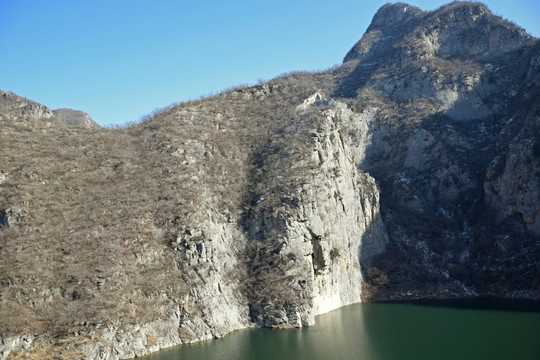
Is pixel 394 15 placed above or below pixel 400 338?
above

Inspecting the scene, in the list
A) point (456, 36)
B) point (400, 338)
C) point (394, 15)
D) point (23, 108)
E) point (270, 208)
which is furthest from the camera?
point (394, 15)

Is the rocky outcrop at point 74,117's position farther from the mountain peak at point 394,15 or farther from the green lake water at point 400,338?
the green lake water at point 400,338

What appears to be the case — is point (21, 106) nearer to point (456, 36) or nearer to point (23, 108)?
point (23, 108)

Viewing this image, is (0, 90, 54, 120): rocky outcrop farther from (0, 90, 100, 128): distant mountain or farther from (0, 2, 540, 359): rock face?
(0, 2, 540, 359): rock face

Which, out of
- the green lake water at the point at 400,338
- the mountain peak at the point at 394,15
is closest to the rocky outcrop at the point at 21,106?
the green lake water at the point at 400,338

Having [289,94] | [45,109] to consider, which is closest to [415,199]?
[289,94]

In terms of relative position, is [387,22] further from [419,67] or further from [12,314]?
[12,314]

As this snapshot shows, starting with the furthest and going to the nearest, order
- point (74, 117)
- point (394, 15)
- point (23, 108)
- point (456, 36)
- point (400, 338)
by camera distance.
A: point (394, 15)
point (74, 117)
point (23, 108)
point (456, 36)
point (400, 338)

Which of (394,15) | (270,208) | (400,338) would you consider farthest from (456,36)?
(400,338)
